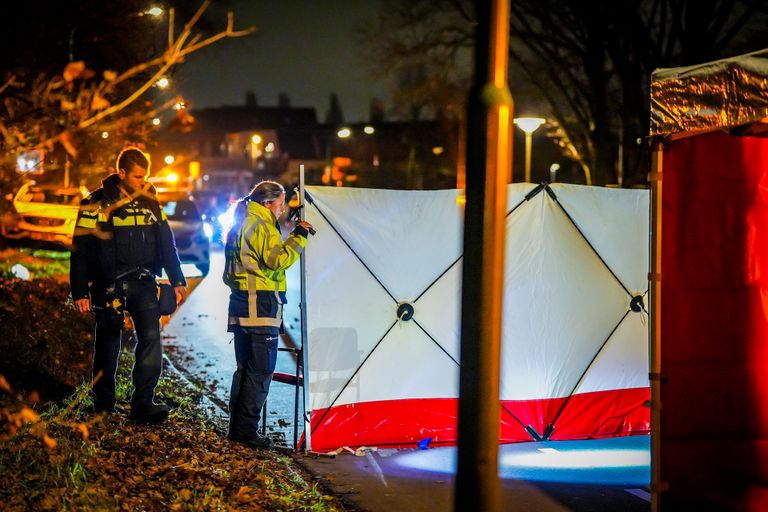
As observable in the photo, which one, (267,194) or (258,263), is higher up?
(267,194)

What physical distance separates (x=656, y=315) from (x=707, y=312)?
491 mm

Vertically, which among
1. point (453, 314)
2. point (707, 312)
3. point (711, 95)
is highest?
point (711, 95)

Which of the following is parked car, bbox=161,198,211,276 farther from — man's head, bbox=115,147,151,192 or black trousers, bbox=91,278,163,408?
man's head, bbox=115,147,151,192

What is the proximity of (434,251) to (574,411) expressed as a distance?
189cm

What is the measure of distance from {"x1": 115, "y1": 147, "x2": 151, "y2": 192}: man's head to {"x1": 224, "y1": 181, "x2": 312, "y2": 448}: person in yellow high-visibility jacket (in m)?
0.77

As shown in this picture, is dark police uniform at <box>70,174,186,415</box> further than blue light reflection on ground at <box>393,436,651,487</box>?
Yes

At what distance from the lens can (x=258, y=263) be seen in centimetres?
676

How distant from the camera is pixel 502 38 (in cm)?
438

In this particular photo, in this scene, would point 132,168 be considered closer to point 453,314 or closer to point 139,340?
point 139,340

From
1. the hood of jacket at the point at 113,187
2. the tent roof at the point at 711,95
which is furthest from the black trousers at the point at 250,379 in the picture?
the tent roof at the point at 711,95

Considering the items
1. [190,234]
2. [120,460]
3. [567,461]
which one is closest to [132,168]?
[120,460]

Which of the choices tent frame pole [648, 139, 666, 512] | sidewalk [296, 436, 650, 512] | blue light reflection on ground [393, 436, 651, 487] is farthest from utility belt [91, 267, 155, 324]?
tent frame pole [648, 139, 666, 512]

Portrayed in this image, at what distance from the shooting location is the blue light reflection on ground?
21.8 ft

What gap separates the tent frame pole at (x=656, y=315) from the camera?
5383 millimetres
